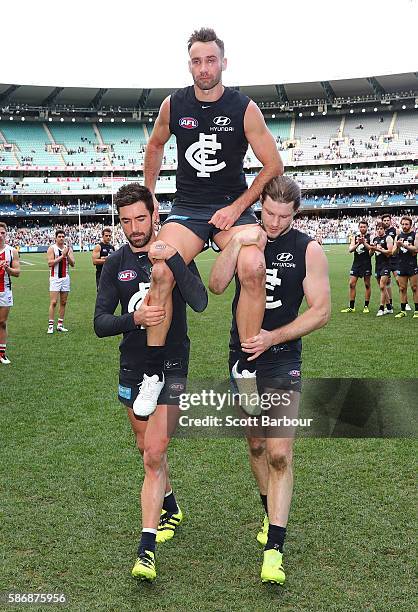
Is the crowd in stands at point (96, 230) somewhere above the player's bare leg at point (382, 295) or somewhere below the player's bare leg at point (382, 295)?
above

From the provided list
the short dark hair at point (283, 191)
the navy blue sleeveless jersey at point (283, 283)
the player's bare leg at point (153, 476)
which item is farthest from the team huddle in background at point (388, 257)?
the player's bare leg at point (153, 476)

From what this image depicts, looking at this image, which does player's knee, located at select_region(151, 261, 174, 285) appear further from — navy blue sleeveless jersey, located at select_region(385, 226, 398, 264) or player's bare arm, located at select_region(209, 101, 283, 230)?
navy blue sleeveless jersey, located at select_region(385, 226, 398, 264)

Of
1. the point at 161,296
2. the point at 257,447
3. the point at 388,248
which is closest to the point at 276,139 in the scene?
the point at 388,248

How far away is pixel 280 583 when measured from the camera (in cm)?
384

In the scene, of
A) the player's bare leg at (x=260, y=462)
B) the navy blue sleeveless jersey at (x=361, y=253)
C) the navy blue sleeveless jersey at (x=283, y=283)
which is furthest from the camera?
the navy blue sleeveless jersey at (x=361, y=253)

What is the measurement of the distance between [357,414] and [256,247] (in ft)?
10.7

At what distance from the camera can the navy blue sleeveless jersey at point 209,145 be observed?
464 cm

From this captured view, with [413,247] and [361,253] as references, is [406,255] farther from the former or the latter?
[361,253]

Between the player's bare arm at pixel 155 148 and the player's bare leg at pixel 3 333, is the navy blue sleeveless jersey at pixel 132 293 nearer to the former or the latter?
the player's bare arm at pixel 155 148

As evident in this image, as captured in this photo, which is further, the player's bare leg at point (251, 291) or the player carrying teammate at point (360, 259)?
the player carrying teammate at point (360, 259)

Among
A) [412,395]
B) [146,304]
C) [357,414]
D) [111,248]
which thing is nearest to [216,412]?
[146,304]

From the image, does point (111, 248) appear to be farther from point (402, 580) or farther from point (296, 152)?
point (296, 152)

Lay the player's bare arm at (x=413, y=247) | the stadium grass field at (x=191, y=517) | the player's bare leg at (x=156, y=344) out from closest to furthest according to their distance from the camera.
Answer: the stadium grass field at (x=191, y=517) → the player's bare leg at (x=156, y=344) → the player's bare arm at (x=413, y=247)

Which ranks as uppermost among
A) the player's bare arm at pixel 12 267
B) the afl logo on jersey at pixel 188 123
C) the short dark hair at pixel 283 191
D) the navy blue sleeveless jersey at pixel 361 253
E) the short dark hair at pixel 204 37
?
the short dark hair at pixel 204 37
